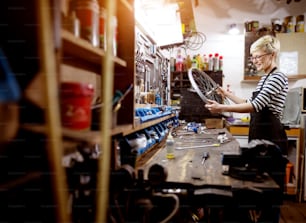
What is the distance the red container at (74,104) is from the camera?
0.69m

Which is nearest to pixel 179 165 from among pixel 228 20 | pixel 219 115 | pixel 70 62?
pixel 70 62

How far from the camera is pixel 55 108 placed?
58cm

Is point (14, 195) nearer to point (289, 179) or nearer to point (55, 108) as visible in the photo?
point (55, 108)

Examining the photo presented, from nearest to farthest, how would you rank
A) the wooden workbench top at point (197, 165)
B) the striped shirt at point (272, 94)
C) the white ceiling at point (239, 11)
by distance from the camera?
the wooden workbench top at point (197, 165) < the striped shirt at point (272, 94) < the white ceiling at point (239, 11)

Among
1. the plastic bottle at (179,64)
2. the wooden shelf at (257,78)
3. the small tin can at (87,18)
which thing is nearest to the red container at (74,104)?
the small tin can at (87,18)

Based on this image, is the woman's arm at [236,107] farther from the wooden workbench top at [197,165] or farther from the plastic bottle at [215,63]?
the plastic bottle at [215,63]

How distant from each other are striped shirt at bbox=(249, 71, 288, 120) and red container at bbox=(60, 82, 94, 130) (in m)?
1.47

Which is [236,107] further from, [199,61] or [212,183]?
[199,61]

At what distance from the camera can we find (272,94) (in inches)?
71.9

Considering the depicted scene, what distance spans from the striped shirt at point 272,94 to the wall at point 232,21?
2080 millimetres

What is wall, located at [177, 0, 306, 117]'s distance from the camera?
388 cm

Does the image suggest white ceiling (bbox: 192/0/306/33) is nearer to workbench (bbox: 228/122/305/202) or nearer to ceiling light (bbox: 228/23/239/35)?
ceiling light (bbox: 228/23/239/35)

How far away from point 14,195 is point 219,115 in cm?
286

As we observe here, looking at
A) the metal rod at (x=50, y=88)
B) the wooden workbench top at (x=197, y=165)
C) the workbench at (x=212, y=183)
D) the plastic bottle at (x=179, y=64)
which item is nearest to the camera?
the metal rod at (x=50, y=88)
